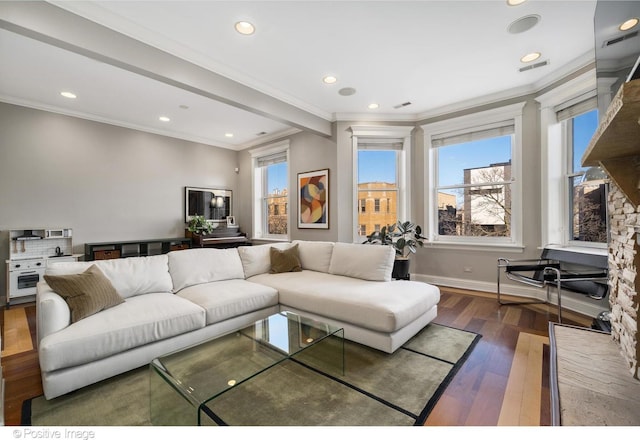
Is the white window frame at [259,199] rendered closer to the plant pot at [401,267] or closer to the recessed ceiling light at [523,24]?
the plant pot at [401,267]

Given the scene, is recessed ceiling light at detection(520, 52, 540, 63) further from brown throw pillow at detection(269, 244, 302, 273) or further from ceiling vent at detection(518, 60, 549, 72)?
brown throw pillow at detection(269, 244, 302, 273)

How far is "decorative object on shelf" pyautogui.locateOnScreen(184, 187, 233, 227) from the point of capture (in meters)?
5.48

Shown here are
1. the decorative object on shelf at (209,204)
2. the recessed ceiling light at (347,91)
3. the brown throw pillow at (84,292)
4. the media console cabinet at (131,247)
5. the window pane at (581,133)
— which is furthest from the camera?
the decorative object on shelf at (209,204)

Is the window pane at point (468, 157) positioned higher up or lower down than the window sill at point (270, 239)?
higher up

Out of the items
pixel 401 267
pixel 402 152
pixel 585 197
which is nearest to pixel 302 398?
pixel 401 267

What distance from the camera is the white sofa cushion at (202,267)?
278cm

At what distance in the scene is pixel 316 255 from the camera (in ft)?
11.5

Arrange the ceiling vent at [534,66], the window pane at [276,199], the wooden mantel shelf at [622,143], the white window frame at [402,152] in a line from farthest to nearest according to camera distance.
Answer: the window pane at [276,199], the white window frame at [402,152], the ceiling vent at [534,66], the wooden mantel shelf at [622,143]

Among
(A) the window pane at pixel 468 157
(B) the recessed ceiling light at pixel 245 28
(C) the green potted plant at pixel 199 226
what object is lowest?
(C) the green potted plant at pixel 199 226

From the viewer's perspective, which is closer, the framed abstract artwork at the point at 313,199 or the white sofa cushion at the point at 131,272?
the white sofa cushion at the point at 131,272

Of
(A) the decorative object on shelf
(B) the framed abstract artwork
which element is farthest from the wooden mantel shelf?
(A) the decorative object on shelf

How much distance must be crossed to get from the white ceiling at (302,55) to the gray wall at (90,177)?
0.35 meters

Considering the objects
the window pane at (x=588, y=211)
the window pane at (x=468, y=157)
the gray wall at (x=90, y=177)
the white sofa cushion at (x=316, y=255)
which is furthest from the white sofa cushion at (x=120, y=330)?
the window pane at (x=588, y=211)

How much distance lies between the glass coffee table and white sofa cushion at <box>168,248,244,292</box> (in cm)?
105
